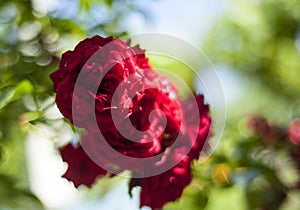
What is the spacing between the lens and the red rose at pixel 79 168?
102cm

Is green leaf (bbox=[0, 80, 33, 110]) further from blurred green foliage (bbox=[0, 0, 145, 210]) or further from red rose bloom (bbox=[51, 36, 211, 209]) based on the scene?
red rose bloom (bbox=[51, 36, 211, 209])

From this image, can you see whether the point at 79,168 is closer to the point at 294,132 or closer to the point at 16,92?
the point at 16,92

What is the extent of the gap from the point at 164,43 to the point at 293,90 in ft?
2.68

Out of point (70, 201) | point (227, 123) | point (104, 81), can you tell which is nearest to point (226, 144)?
point (227, 123)

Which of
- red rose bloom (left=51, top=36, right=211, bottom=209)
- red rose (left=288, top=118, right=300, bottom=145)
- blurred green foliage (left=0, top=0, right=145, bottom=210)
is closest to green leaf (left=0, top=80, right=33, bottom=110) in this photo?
blurred green foliage (left=0, top=0, right=145, bottom=210)

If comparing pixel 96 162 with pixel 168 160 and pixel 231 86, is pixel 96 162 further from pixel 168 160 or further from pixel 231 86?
pixel 231 86

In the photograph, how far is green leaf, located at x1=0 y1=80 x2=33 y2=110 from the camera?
1.01 m

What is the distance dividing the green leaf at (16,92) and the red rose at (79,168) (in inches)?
4.3

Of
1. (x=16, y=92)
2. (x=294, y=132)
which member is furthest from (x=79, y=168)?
(x=294, y=132)

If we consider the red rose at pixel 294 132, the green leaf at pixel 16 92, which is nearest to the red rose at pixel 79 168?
the green leaf at pixel 16 92

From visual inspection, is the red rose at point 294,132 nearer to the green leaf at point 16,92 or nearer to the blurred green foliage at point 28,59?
the blurred green foliage at point 28,59

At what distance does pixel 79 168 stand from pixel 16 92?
0.15 metres

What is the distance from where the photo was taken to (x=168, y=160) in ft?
3.23

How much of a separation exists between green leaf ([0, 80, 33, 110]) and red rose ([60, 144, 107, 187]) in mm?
110
